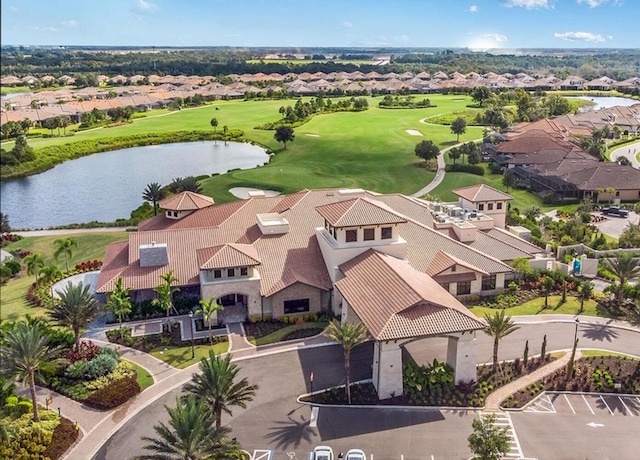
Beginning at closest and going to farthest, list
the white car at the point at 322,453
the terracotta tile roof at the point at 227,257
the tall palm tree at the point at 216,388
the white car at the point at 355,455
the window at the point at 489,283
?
the white car at the point at 355,455
the white car at the point at 322,453
the tall palm tree at the point at 216,388
the terracotta tile roof at the point at 227,257
the window at the point at 489,283

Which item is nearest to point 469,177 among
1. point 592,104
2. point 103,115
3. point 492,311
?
point 492,311

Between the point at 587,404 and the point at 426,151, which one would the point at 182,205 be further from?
the point at 426,151

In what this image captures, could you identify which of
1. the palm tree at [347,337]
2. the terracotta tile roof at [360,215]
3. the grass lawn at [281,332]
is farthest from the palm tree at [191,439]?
the terracotta tile roof at [360,215]

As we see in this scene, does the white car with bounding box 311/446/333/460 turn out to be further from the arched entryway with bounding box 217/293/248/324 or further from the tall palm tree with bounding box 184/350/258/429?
the arched entryway with bounding box 217/293/248/324

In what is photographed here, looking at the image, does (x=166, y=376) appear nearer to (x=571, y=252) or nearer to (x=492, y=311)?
(x=492, y=311)

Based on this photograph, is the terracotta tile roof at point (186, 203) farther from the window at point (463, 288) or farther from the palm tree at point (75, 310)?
the window at point (463, 288)

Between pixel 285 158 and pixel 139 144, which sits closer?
pixel 285 158
